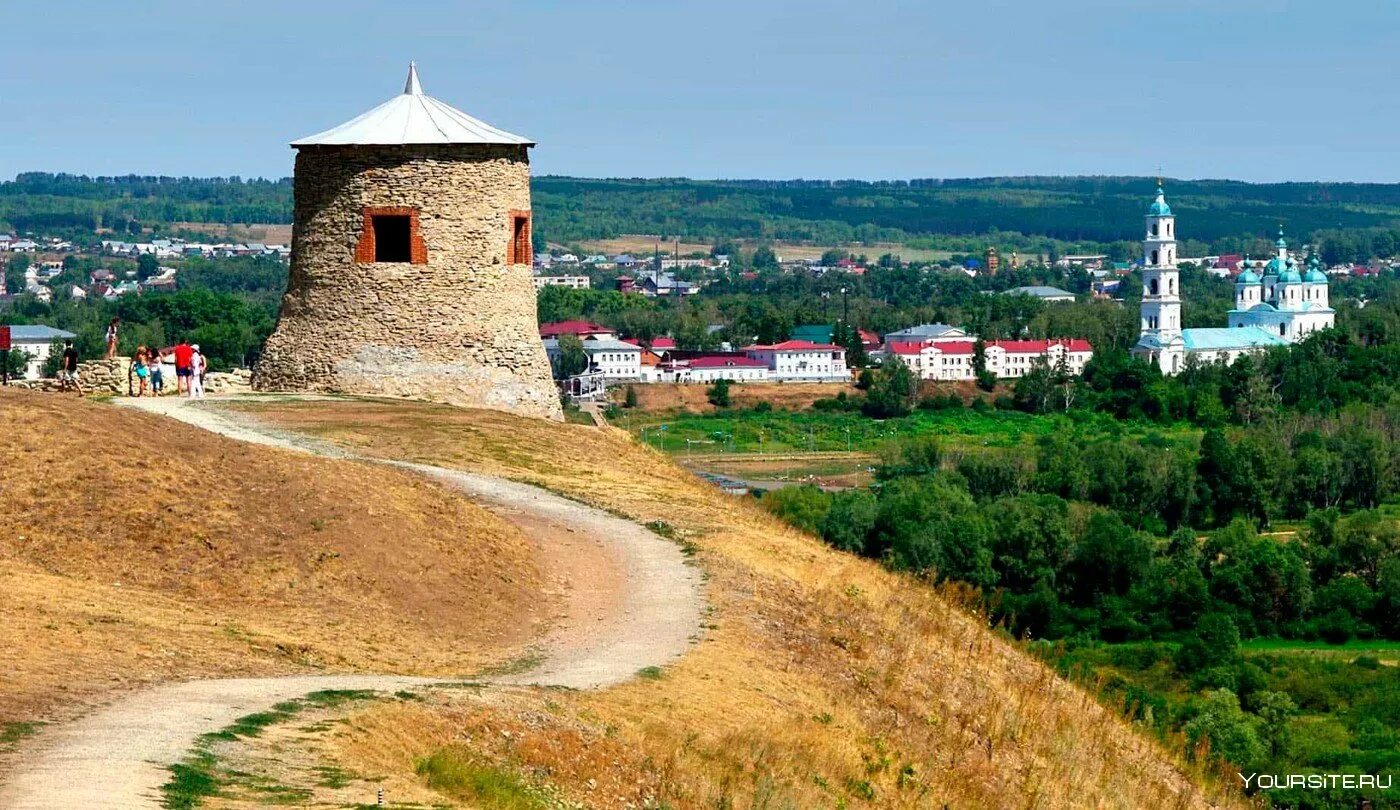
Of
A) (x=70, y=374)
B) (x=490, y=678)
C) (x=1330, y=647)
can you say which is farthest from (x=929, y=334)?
(x=490, y=678)

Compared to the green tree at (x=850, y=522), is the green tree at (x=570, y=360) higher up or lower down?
lower down

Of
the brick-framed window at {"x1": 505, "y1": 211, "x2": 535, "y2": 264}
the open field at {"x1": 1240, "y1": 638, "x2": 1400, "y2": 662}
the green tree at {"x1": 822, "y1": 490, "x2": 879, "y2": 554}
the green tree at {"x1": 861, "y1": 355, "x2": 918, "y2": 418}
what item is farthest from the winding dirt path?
the green tree at {"x1": 861, "y1": 355, "x2": 918, "y2": 418}

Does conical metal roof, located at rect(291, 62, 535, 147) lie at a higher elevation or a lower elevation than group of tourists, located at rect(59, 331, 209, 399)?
higher

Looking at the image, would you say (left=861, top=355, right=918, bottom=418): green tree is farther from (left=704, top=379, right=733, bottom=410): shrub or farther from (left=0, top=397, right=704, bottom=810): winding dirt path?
(left=0, top=397, right=704, bottom=810): winding dirt path

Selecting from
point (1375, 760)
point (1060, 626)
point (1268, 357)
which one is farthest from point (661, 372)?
point (1375, 760)

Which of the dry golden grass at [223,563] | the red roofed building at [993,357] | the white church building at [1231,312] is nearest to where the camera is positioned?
the dry golden grass at [223,563]

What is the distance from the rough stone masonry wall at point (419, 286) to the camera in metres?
22.2

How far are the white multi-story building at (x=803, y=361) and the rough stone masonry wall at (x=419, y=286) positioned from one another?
297ft

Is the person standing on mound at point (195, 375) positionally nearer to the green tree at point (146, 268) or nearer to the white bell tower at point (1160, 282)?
the white bell tower at point (1160, 282)

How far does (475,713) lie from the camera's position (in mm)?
10469

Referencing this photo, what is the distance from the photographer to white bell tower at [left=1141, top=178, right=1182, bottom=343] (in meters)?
132

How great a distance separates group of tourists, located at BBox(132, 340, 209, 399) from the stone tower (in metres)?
0.92

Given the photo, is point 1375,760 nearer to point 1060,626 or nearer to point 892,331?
point 1060,626

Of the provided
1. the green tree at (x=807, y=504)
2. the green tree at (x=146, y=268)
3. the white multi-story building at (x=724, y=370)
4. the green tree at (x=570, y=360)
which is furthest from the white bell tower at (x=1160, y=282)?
the green tree at (x=146, y=268)
